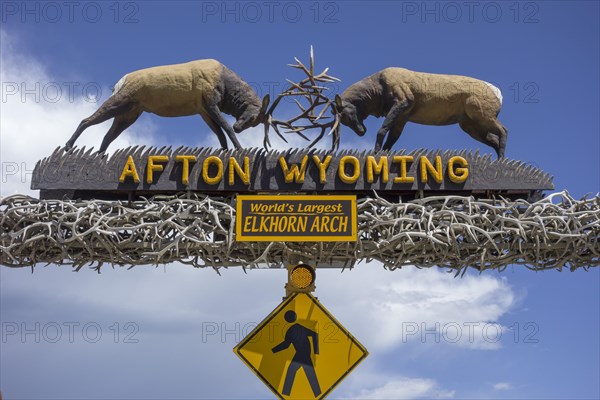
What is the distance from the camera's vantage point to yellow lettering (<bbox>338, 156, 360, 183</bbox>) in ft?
39.9

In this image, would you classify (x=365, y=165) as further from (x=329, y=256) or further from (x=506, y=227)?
(x=506, y=227)

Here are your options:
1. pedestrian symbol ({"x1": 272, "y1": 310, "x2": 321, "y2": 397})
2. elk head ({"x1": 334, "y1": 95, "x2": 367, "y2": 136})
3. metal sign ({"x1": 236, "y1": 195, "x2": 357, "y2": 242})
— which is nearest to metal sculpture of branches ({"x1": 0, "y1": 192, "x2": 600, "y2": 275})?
metal sign ({"x1": 236, "y1": 195, "x2": 357, "y2": 242})

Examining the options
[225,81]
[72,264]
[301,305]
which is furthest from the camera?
[225,81]

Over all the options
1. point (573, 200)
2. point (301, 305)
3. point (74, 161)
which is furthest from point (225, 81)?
point (573, 200)

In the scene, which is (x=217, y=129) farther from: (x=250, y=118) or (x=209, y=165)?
(x=209, y=165)

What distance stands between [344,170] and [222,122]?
2.36 meters

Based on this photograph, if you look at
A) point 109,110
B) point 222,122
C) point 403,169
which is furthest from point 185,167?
point 403,169

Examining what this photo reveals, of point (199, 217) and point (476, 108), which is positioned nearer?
point (199, 217)

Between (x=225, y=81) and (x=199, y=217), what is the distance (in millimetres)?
2964

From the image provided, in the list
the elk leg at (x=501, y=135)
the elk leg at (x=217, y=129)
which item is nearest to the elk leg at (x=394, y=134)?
the elk leg at (x=501, y=135)

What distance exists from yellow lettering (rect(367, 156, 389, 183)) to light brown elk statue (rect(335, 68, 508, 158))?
1.11m

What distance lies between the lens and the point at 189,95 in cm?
1335

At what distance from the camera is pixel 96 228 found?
11.5 metres

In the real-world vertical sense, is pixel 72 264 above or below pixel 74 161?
below
